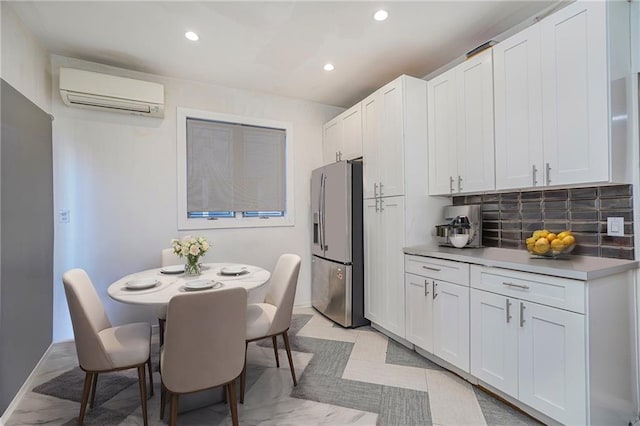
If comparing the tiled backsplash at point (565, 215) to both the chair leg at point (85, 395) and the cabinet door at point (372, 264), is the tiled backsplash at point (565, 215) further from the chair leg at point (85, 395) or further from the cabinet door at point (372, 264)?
the chair leg at point (85, 395)

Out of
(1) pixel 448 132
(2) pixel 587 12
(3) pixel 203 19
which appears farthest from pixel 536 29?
(3) pixel 203 19

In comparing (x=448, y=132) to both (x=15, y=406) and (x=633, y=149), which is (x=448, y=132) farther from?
(x=15, y=406)

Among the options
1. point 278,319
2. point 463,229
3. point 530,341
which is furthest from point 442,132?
point 278,319

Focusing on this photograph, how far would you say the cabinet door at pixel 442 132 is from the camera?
8.22 feet

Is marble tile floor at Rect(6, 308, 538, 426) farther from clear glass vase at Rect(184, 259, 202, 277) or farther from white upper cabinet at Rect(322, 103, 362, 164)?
white upper cabinet at Rect(322, 103, 362, 164)

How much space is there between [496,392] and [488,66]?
7.43 feet

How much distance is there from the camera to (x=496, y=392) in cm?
191

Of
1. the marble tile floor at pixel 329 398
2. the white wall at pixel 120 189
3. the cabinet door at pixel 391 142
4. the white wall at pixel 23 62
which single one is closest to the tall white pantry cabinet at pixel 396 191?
the cabinet door at pixel 391 142

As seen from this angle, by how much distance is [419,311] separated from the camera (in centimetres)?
246

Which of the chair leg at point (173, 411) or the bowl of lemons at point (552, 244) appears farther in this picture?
the bowl of lemons at point (552, 244)

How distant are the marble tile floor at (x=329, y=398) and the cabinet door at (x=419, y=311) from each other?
181 mm

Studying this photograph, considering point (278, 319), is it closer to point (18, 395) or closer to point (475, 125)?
point (18, 395)

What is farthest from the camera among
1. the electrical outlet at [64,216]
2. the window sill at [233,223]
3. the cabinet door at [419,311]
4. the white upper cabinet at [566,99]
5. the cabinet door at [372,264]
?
the window sill at [233,223]

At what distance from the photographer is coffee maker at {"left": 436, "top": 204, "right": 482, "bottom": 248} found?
2453mm
